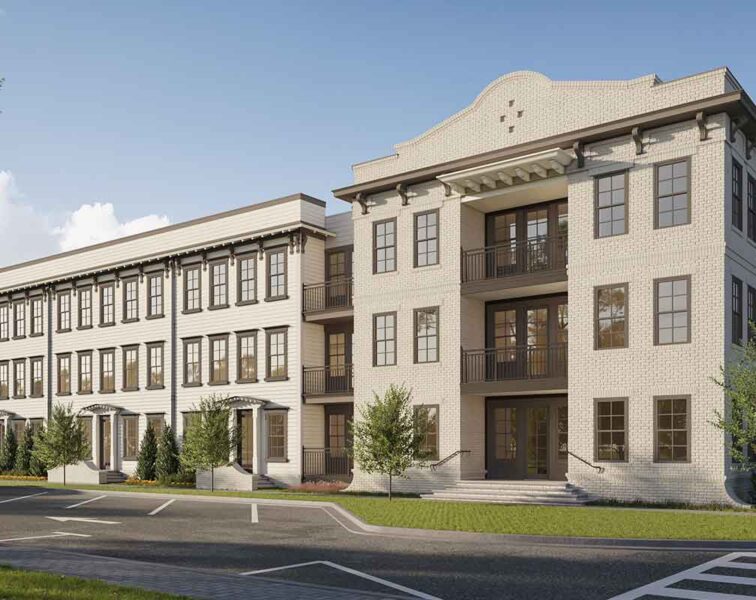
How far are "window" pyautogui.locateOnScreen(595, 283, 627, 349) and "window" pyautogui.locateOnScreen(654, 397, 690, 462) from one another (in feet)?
6.53

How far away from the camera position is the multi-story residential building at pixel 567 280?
23.1 metres

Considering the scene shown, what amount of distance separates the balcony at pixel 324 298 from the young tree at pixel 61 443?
1208 centimetres

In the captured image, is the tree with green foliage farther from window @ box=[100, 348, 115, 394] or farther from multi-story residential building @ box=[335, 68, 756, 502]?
multi-story residential building @ box=[335, 68, 756, 502]

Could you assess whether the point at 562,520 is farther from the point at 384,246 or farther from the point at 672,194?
the point at 384,246

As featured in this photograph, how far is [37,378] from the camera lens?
44906 mm

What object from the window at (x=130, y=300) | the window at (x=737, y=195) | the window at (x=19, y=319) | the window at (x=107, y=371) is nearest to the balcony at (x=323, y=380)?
the window at (x=130, y=300)

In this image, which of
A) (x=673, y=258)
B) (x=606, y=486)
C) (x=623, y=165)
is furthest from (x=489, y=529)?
(x=623, y=165)

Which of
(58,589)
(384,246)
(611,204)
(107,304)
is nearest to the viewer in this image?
(58,589)

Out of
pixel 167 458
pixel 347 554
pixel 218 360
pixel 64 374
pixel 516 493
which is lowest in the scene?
pixel 167 458

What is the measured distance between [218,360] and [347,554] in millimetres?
22964

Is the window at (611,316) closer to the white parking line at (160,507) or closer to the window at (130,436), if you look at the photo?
the white parking line at (160,507)

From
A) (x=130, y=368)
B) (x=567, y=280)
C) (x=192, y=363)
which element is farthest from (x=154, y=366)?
(x=567, y=280)

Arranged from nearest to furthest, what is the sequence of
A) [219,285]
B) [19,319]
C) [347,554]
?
[347,554] → [219,285] → [19,319]

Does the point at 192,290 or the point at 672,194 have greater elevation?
the point at 672,194
